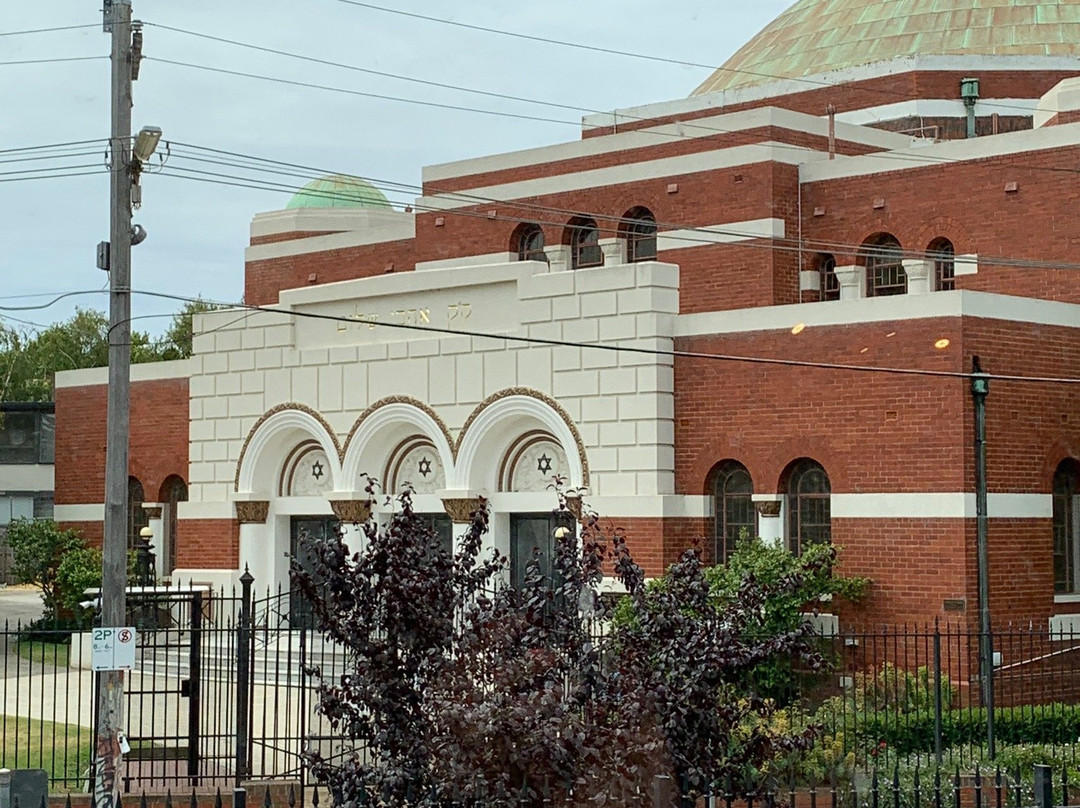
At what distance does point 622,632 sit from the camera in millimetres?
11867

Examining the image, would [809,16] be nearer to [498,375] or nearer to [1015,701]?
[498,375]

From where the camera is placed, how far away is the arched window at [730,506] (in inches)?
1056

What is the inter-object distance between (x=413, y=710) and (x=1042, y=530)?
51.7 feet

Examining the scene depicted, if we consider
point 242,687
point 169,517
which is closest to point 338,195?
point 169,517

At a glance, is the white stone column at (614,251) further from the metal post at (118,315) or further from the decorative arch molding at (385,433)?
the metal post at (118,315)

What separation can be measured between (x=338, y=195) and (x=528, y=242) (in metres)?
9.38

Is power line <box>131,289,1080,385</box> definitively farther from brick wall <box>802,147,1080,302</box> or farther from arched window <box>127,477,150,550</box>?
arched window <box>127,477,150,550</box>

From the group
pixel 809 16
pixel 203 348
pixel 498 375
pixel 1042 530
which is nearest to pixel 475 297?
pixel 498 375

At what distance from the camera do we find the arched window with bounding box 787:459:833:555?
84.6ft

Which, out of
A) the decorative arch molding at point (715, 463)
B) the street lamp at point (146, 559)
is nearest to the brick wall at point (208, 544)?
the street lamp at point (146, 559)

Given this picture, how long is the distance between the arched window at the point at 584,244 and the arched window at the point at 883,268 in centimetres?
508

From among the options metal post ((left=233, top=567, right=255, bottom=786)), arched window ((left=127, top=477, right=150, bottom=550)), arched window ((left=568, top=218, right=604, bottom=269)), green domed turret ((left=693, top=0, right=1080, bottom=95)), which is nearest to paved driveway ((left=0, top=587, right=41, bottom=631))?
arched window ((left=127, top=477, right=150, bottom=550))

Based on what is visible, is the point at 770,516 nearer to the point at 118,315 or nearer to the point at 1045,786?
the point at 118,315

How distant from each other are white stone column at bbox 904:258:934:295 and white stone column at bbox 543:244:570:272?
6669 mm
